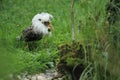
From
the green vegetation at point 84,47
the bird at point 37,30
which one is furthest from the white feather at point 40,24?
the green vegetation at point 84,47

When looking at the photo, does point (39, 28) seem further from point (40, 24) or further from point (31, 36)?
point (31, 36)

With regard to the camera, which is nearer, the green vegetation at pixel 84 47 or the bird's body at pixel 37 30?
the green vegetation at pixel 84 47

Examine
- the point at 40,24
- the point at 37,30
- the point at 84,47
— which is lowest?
the point at 84,47

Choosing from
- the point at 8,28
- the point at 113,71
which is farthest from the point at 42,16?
the point at 113,71

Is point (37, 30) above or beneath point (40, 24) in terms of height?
beneath

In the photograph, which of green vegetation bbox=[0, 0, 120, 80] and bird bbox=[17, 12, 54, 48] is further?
bird bbox=[17, 12, 54, 48]

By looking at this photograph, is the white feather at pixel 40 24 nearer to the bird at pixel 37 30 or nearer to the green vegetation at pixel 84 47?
the bird at pixel 37 30

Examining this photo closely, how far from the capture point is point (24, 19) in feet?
30.6

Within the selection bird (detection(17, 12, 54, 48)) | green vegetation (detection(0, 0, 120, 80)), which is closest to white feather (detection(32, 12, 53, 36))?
bird (detection(17, 12, 54, 48))

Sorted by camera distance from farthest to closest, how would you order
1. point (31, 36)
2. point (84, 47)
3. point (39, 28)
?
point (39, 28) → point (31, 36) → point (84, 47)

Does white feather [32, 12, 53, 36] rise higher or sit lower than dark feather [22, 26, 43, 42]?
higher

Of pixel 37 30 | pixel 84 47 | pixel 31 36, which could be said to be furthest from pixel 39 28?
pixel 84 47

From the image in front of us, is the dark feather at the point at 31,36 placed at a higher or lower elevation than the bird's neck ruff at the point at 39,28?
lower

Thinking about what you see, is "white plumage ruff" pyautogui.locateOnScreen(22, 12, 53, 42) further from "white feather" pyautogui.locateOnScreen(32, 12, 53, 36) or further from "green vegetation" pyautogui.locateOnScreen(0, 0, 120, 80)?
"green vegetation" pyautogui.locateOnScreen(0, 0, 120, 80)
